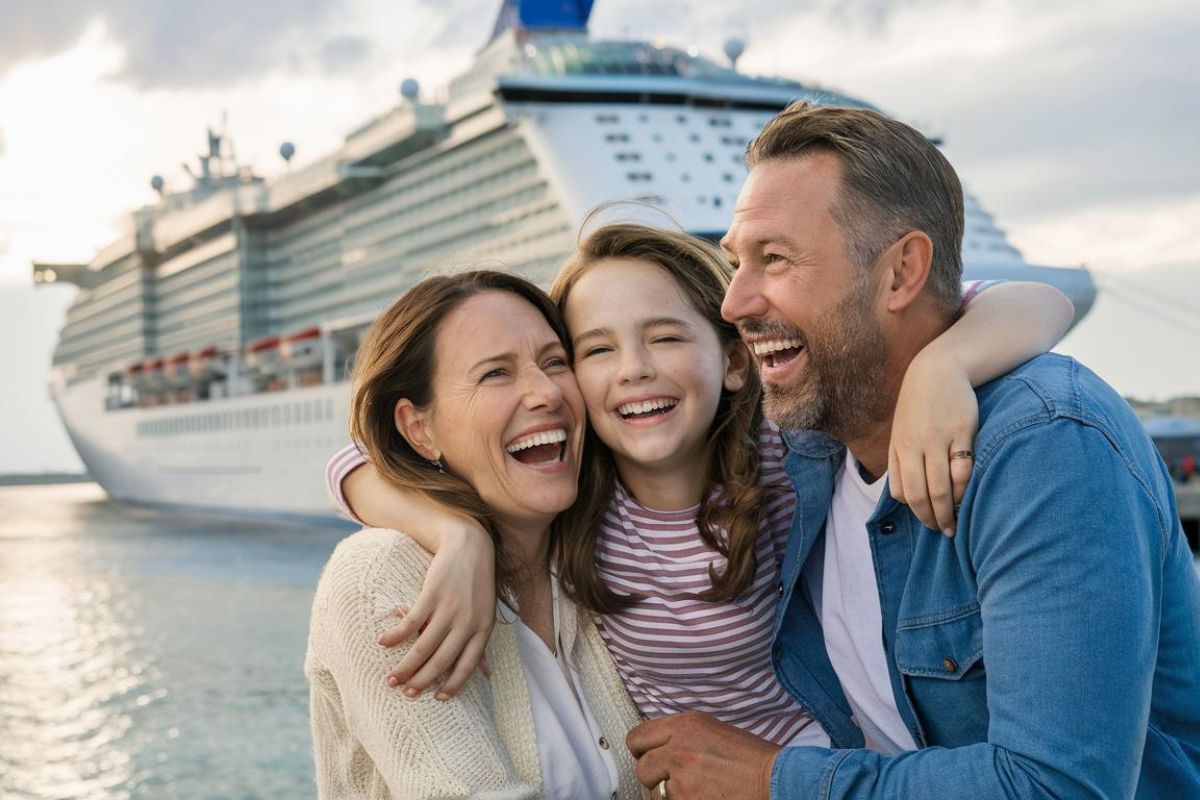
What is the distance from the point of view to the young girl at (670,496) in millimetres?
2240

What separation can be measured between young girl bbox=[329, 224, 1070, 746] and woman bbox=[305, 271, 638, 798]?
63mm

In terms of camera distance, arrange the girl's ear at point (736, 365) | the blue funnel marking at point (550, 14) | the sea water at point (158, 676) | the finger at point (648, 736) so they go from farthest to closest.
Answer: the blue funnel marking at point (550, 14)
the sea water at point (158, 676)
the girl's ear at point (736, 365)
the finger at point (648, 736)

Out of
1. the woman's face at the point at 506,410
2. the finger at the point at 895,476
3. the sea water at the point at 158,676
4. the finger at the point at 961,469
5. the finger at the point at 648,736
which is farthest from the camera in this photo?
the sea water at the point at 158,676

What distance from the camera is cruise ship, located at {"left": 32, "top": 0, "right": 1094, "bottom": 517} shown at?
61.1 ft

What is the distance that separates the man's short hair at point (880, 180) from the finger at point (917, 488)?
12.5 inches

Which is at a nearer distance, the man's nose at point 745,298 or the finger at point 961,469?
the finger at point 961,469

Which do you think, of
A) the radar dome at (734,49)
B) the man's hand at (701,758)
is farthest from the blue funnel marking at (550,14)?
the man's hand at (701,758)

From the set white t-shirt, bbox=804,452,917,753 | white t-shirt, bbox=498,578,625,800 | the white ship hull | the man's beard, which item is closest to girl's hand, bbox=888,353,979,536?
the man's beard

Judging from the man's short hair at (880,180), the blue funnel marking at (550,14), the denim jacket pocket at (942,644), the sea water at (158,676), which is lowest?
the sea water at (158,676)

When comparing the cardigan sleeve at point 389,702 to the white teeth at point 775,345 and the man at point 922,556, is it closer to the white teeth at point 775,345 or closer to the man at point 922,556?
the man at point 922,556

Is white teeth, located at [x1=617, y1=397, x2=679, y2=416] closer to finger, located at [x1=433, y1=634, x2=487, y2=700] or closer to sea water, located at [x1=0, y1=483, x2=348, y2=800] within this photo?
finger, located at [x1=433, y1=634, x2=487, y2=700]

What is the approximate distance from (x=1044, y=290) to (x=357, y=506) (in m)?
1.28

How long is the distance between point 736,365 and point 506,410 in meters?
0.51

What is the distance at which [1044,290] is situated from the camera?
2.08m
